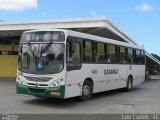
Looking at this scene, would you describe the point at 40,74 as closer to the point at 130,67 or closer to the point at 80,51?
the point at 80,51

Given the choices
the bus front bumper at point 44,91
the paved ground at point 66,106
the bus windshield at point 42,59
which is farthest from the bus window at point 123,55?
the bus front bumper at point 44,91

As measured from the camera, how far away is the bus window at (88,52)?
50.0ft

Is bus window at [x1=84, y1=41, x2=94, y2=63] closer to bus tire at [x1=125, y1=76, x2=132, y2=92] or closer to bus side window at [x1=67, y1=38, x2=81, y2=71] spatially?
bus side window at [x1=67, y1=38, x2=81, y2=71]

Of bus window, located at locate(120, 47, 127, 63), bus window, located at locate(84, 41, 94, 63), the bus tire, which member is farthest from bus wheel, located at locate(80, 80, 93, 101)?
the bus tire

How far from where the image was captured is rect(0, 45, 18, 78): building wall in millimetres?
32375

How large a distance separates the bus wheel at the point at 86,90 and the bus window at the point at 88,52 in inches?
36.3

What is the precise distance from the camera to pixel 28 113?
1161 cm

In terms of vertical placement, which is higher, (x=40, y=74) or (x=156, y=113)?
(x=40, y=74)

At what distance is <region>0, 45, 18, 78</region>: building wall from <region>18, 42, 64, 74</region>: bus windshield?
18.6 m

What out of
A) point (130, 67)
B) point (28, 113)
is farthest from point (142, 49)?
point (28, 113)

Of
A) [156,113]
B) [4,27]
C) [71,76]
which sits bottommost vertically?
[156,113]

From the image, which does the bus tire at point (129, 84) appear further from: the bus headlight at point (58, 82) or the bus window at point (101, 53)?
the bus headlight at point (58, 82)

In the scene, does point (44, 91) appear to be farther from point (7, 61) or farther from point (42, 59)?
point (7, 61)

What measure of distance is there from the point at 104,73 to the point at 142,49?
25.8 ft
